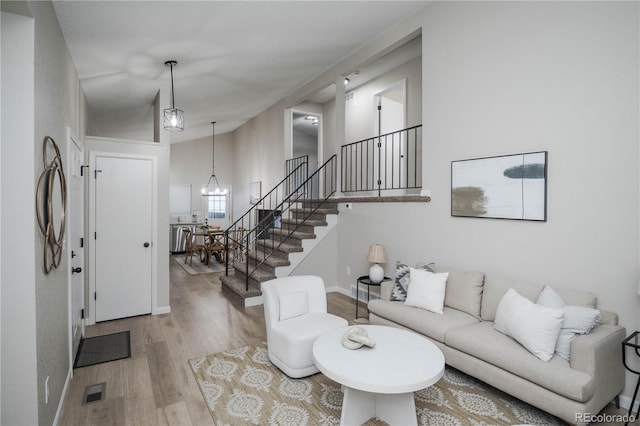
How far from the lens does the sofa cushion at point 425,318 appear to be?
2.94 meters

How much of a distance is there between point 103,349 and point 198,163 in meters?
7.58

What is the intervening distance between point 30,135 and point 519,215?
3577 millimetres

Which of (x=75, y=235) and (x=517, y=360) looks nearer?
(x=517, y=360)

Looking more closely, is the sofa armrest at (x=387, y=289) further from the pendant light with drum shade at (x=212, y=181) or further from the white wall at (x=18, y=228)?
the pendant light with drum shade at (x=212, y=181)

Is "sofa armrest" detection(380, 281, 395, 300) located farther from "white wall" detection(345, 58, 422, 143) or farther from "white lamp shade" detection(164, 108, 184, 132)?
"white lamp shade" detection(164, 108, 184, 132)

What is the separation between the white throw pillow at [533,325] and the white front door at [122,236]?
13.8 ft

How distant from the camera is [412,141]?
5719mm

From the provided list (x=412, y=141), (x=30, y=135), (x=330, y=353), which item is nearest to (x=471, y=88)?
(x=412, y=141)

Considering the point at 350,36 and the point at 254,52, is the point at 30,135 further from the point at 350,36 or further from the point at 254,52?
the point at 350,36

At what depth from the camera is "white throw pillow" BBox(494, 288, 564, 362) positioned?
2289mm

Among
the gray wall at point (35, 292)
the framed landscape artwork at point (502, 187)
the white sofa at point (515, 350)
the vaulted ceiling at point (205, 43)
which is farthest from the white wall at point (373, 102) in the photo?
the gray wall at point (35, 292)

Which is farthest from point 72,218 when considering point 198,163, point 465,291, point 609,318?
point 198,163

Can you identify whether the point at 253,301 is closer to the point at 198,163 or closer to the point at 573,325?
the point at 573,325

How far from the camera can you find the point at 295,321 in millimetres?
3098
